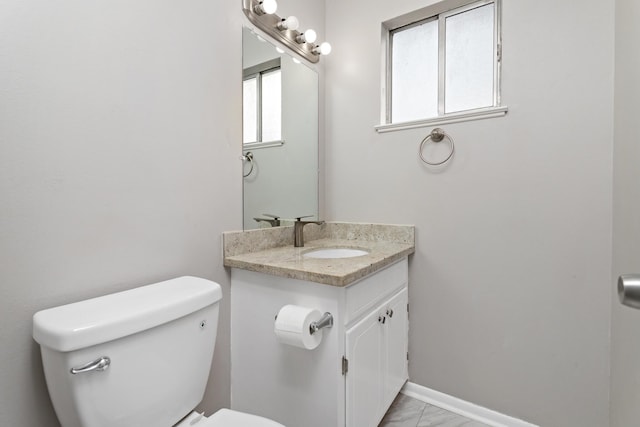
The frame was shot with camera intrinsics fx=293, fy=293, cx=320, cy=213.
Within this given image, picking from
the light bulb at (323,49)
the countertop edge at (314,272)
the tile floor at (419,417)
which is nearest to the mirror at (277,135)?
the light bulb at (323,49)

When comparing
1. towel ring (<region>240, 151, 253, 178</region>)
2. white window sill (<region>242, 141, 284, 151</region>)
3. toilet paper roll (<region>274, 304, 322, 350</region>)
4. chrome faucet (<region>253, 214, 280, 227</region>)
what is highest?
white window sill (<region>242, 141, 284, 151</region>)

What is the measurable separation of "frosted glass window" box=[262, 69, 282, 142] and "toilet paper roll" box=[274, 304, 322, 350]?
35.7 inches

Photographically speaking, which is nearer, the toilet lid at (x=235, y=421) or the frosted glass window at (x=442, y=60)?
the toilet lid at (x=235, y=421)

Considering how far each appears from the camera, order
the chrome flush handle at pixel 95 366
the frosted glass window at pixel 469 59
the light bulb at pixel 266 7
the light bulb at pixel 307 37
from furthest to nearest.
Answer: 1. the light bulb at pixel 307 37
2. the frosted glass window at pixel 469 59
3. the light bulb at pixel 266 7
4. the chrome flush handle at pixel 95 366

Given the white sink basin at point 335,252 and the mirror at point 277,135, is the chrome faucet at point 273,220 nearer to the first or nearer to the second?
the mirror at point 277,135

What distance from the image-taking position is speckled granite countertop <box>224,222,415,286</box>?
108cm

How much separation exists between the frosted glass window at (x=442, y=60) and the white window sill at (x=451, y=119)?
0.18ft

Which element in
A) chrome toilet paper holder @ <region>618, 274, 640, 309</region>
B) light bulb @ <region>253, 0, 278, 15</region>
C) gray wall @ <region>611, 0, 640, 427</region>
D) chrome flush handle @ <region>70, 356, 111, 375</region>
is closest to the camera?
chrome toilet paper holder @ <region>618, 274, 640, 309</region>

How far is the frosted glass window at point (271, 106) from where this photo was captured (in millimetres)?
1522

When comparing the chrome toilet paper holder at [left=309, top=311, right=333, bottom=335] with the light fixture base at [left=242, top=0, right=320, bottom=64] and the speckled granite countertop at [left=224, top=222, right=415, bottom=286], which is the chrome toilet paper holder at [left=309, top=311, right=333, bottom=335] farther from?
the light fixture base at [left=242, top=0, right=320, bottom=64]

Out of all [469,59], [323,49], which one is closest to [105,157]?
[323,49]

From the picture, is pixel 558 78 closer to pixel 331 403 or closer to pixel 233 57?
pixel 233 57

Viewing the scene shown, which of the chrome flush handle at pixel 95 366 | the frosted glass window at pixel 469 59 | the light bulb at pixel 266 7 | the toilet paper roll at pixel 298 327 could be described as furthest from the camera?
the frosted glass window at pixel 469 59

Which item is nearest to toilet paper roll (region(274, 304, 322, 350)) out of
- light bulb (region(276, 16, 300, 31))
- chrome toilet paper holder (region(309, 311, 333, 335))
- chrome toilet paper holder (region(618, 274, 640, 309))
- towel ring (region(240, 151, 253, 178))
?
chrome toilet paper holder (region(309, 311, 333, 335))
